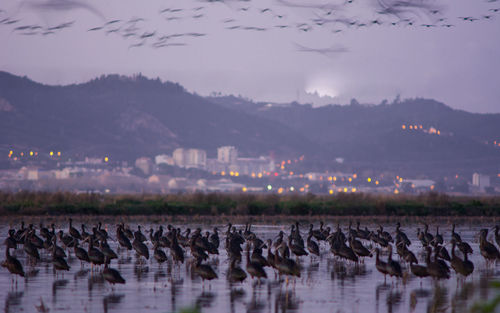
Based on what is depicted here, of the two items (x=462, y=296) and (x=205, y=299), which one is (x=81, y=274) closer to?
(x=205, y=299)

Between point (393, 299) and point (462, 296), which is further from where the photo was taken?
point (462, 296)

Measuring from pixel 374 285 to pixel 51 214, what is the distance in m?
31.8

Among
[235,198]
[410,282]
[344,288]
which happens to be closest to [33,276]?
[344,288]

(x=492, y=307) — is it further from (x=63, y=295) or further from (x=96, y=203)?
(x=96, y=203)

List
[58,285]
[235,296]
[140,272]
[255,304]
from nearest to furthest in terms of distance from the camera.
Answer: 1. [255,304]
2. [235,296]
3. [58,285]
4. [140,272]

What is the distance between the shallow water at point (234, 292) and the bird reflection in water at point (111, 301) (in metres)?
0.02

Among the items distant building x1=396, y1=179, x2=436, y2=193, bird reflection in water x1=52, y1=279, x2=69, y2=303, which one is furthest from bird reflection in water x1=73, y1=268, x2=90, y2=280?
distant building x1=396, y1=179, x2=436, y2=193

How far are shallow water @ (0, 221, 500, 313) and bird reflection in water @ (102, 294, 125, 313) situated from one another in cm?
2

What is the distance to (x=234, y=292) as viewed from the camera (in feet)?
63.7

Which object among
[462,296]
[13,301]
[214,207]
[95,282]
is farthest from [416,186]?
[13,301]

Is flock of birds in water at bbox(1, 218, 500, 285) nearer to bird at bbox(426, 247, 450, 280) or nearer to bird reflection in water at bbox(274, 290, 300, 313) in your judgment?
bird at bbox(426, 247, 450, 280)

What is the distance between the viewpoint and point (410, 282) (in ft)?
70.2

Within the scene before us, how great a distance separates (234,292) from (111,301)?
114 inches

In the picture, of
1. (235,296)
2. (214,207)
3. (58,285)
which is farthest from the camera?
(214,207)
